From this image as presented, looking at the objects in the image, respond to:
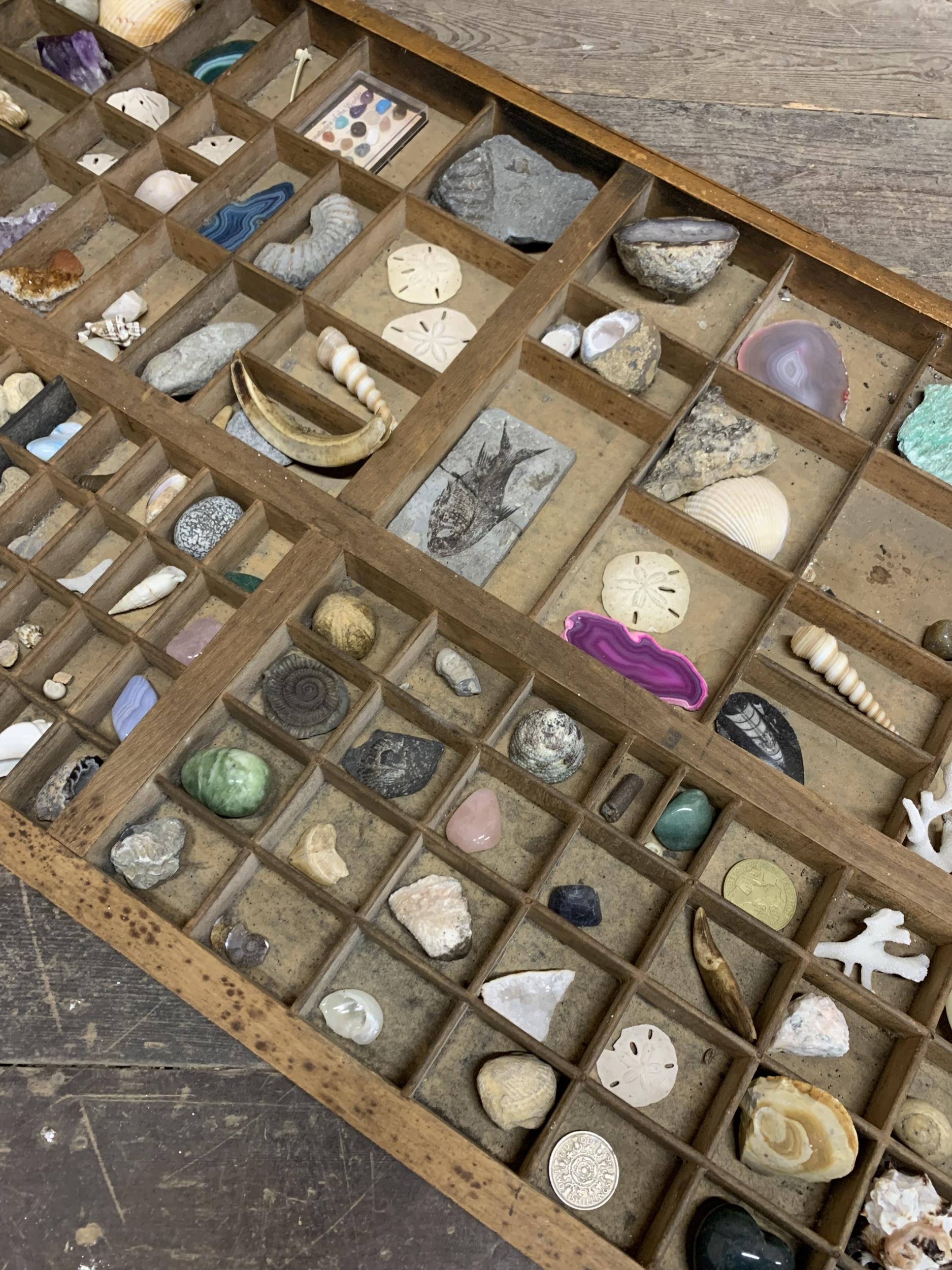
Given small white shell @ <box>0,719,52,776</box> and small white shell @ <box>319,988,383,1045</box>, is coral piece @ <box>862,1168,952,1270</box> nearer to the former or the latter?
small white shell @ <box>319,988,383,1045</box>

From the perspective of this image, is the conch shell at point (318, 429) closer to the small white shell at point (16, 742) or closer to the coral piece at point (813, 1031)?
the small white shell at point (16, 742)

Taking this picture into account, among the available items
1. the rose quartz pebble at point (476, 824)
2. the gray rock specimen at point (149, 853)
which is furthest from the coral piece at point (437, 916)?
the gray rock specimen at point (149, 853)

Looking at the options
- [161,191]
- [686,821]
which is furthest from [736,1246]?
[161,191]

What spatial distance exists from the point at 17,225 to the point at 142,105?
41 centimetres

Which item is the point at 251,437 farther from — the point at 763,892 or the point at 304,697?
the point at 763,892

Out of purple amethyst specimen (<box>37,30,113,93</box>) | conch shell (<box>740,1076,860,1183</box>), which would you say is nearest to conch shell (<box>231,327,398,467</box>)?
purple amethyst specimen (<box>37,30,113,93</box>)

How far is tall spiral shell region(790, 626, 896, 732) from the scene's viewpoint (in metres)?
1.73

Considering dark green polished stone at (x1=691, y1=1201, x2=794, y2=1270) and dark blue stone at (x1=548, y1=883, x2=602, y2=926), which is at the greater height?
dark blue stone at (x1=548, y1=883, x2=602, y2=926)

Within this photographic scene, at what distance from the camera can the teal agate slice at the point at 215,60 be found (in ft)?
7.56

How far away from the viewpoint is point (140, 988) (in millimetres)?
1562

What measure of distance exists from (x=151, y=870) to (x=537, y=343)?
1.16 meters

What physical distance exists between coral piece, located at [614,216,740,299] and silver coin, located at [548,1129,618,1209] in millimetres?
1546

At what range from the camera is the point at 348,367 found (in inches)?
75.9

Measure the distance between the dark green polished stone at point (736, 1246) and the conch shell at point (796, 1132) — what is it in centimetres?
8
